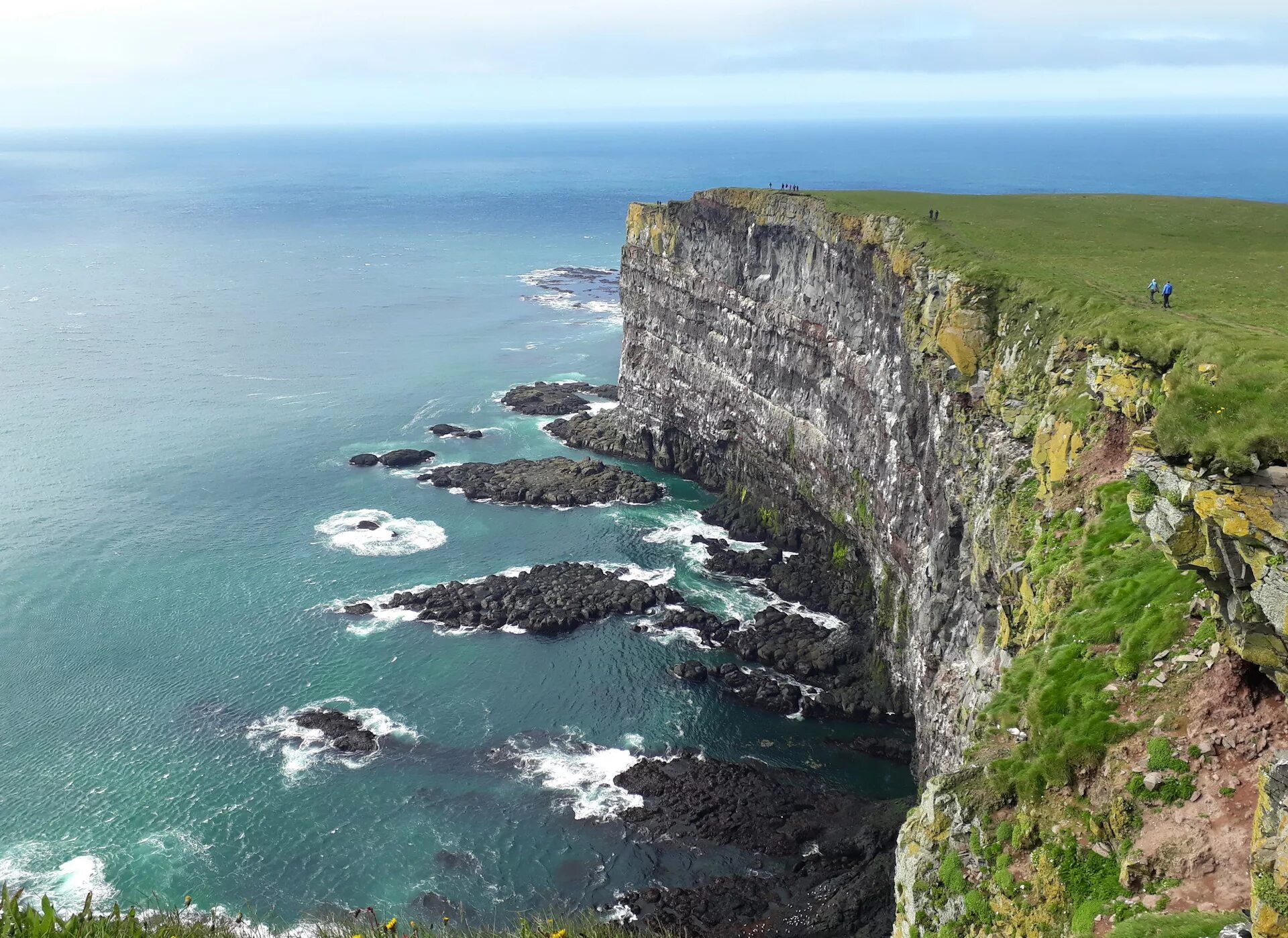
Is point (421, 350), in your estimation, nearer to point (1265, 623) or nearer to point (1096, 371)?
point (1096, 371)

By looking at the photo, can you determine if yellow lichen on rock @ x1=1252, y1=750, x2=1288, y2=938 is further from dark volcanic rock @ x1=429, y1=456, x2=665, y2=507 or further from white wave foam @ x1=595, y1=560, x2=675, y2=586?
dark volcanic rock @ x1=429, y1=456, x2=665, y2=507

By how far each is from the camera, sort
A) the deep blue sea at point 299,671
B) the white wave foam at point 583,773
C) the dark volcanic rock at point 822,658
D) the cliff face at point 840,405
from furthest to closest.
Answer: the dark volcanic rock at point 822,658
the white wave foam at point 583,773
the deep blue sea at point 299,671
the cliff face at point 840,405

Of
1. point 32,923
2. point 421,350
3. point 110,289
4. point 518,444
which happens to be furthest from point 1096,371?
point 110,289

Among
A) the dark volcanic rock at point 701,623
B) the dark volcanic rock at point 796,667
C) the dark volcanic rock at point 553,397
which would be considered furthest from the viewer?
the dark volcanic rock at point 553,397

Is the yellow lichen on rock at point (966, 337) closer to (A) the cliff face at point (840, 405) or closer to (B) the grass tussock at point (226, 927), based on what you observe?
(A) the cliff face at point (840, 405)

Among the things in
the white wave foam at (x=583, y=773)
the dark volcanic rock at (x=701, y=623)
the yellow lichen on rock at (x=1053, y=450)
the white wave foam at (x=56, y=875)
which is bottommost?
the white wave foam at (x=56, y=875)

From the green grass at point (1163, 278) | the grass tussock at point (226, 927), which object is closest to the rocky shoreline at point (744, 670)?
the grass tussock at point (226, 927)
